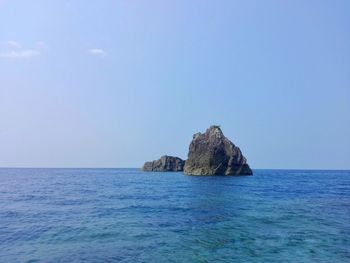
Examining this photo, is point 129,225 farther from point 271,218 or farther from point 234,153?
point 234,153

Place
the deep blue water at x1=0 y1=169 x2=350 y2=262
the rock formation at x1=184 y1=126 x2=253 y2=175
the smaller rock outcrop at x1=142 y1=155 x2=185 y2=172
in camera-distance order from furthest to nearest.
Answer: the smaller rock outcrop at x1=142 y1=155 x2=185 y2=172 < the rock formation at x1=184 y1=126 x2=253 y2=175 < the deep blue water at x1=0 y1=169 x2=350 y2=262

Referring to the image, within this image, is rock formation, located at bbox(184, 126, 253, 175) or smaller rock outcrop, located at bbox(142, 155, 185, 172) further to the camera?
smaller rock outcrop, located at bbox(142, 155, 185, 172)

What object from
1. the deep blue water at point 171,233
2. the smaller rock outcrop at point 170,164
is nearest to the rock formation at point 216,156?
the smaller rock outcrop at point 170,164

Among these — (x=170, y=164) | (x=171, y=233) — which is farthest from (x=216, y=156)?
(x=171, y=233)

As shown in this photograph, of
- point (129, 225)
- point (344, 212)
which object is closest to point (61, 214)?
point (129, 225)

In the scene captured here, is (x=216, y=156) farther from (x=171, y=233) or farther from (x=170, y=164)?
(x=171, y=233)

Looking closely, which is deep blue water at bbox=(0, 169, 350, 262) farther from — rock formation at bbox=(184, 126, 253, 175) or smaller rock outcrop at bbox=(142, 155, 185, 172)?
smaller rock outcrop at bbox=(142, 155, 185, 172)

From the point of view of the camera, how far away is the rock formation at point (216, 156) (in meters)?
125

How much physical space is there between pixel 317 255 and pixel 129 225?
50.5 ft

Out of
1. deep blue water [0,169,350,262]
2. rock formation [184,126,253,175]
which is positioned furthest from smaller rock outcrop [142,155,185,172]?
deep blue water [0,169,350,262]

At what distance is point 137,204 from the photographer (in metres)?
46.8

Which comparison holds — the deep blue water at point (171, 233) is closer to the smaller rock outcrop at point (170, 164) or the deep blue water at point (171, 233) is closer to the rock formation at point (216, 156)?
the rock formation at point (216, 156)

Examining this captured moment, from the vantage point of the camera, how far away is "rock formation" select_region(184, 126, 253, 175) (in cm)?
12531

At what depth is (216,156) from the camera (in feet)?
412
